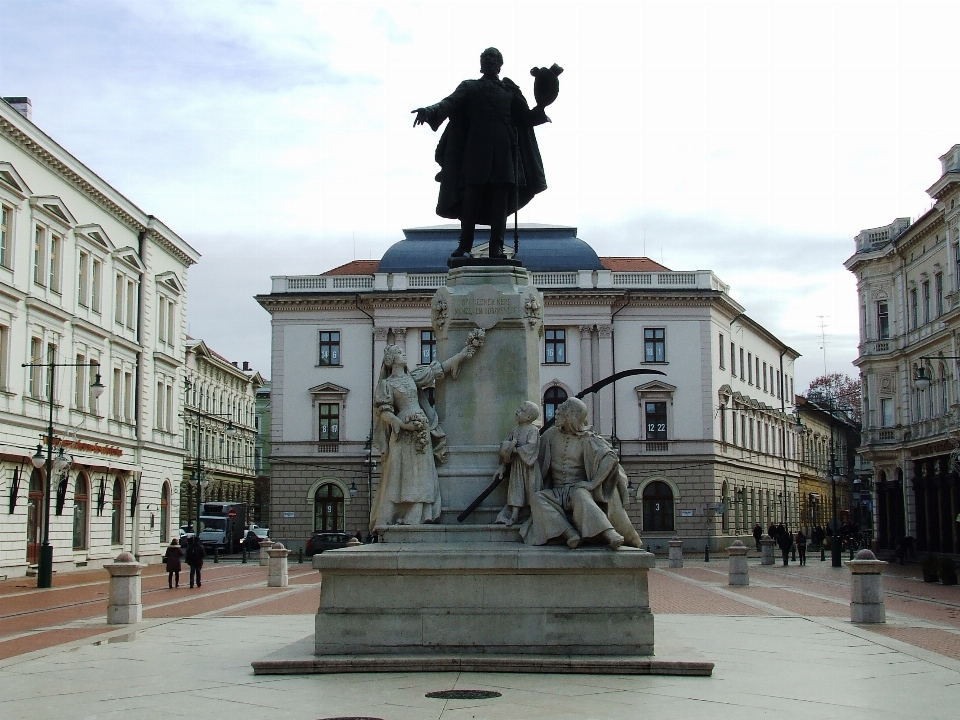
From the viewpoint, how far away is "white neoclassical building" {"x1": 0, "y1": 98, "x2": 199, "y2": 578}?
37.8m

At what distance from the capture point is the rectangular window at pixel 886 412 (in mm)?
54938

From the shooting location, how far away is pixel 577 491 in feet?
38.5

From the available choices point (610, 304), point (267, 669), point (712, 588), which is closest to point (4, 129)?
point (712, 588)

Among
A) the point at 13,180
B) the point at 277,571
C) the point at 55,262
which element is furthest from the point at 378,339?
the point at 277,571

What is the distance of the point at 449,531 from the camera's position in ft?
39.9

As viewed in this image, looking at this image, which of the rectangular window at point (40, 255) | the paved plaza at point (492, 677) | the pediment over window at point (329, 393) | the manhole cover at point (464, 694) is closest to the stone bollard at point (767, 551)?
the paved plaza at point (492, 677)

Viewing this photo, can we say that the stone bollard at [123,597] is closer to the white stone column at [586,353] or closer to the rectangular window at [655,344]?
the white stone column at [586,353]

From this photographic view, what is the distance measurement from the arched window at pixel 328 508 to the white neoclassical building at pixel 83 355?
906cm

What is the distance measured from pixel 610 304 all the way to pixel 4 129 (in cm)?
3479

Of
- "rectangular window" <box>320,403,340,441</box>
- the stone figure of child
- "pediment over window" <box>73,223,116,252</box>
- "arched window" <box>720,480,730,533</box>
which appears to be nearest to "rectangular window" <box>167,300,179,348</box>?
"pediment over window" <box>73,223,116,252</box>

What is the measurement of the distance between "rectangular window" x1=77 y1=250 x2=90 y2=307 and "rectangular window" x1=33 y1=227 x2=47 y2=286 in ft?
11.6

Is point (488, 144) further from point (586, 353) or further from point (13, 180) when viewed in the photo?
point (586, 353)

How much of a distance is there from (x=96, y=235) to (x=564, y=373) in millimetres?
27218

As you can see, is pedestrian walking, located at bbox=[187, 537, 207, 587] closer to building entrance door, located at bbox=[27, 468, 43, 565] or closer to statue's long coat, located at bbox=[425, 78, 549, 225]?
building entrance door, located at bbox=[27, 468, 43, 565]
